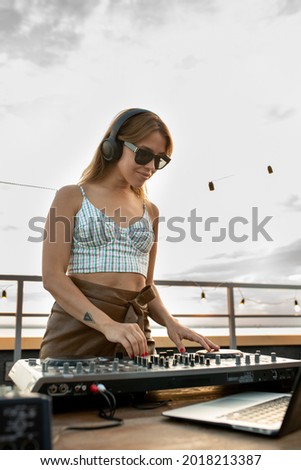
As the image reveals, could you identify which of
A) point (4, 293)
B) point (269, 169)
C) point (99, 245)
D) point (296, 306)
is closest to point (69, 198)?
point (99, 245)

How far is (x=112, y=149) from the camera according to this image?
4.77ft

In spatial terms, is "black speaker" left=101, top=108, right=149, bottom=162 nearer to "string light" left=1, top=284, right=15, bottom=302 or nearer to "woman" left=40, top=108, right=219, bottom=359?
"woman" left=40, top=108, right=219, bottom=359

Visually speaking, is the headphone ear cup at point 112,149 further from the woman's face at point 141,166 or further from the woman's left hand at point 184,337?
the woman's left hand at point 184,337

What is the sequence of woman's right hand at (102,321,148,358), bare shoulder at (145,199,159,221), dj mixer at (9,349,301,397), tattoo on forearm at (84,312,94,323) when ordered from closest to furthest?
dj mixer at (9,349,301,397) < woman's right hand at (102,321,148,358) < tattoo on forearm at (84,312,94,323) < bare shoulder at (145,199,159,221)

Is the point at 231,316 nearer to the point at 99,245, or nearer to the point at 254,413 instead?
the point at 99,245

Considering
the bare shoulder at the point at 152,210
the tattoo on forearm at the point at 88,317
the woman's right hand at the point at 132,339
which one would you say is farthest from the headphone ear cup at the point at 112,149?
the woman's right hand at the point at 132,339

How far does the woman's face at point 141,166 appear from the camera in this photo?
143cm

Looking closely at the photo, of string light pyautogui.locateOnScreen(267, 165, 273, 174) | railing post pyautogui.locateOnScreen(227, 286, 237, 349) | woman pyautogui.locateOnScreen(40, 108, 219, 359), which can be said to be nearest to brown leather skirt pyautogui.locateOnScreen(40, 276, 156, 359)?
woman pyautogui.locateOnScreen(40, 108, 219, 359)

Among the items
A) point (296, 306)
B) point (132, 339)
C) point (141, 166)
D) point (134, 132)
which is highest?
point (134, 132)

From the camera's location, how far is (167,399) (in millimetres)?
892

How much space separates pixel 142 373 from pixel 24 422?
0.43m

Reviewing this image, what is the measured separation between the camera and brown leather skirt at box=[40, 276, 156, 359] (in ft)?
4.04

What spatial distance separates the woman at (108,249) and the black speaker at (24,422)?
71 cm

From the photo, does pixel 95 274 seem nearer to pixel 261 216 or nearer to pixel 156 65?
pixel 156 65
